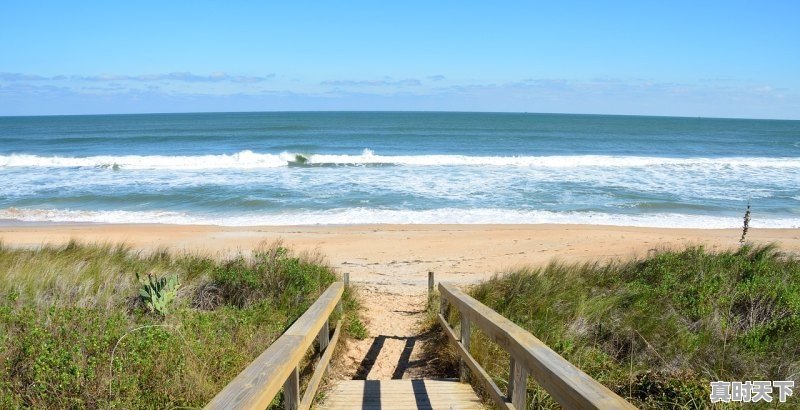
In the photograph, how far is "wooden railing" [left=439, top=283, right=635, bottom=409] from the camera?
7.48ft

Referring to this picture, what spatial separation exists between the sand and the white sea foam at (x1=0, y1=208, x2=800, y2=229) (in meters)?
0.97

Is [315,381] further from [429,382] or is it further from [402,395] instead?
[429,382]

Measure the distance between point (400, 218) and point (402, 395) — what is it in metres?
13.6

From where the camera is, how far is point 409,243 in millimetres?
14398

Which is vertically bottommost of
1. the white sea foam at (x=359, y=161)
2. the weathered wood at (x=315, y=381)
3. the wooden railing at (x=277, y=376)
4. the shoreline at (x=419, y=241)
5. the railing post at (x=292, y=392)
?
the shoreline at (x=419, y=241)

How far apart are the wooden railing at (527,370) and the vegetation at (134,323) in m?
1.77

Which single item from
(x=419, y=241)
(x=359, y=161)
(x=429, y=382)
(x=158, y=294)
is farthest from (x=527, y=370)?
(x=359, y=161)

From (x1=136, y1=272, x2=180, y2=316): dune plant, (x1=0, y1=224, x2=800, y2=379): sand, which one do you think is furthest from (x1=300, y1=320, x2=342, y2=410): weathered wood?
(x1=0, y1=224, x2=800, y2=379): sand

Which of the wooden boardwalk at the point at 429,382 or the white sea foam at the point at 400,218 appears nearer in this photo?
the wooden boardwalk at the point at 429,382

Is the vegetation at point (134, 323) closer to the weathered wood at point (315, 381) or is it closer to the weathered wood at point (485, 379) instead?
the weathered wood at point (315, 381)

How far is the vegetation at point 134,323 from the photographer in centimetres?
369

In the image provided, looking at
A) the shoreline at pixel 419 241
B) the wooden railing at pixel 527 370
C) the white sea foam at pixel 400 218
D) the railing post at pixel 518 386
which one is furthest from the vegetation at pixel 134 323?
the white sea foam at pixel 400 218

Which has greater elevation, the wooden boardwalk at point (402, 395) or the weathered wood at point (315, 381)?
the weathered wood at point (315, 381)

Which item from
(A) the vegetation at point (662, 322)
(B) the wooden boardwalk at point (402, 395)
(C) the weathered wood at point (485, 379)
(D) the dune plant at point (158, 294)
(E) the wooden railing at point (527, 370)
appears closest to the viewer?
(E) the wooden railing at point (527, 370)
